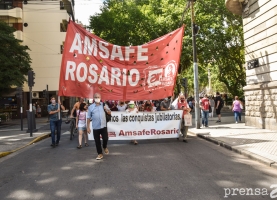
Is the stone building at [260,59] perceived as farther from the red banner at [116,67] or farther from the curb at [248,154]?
the red banner at [116,67]

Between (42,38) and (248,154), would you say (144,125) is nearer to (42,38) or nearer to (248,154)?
(248,154)

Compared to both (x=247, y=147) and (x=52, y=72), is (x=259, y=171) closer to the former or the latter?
(x=247, y=147)

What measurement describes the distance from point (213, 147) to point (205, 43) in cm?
1906

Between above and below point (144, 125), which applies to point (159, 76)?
above

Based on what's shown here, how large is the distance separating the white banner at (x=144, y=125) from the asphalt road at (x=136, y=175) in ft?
5.24

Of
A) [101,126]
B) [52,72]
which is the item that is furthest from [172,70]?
[52,72]

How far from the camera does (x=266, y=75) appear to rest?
43.8 feet

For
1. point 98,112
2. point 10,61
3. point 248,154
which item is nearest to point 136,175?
point 98,112

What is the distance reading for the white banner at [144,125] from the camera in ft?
35.3

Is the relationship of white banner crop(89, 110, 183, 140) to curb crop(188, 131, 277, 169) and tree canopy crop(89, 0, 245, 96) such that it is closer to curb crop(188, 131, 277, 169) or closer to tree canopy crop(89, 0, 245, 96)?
curb crop(188, 131, 277, 169)

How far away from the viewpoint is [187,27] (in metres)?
26.9

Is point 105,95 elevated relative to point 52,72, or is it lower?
lower

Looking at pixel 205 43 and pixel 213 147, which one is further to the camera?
pixel 205 43

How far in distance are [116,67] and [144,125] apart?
104 inches
